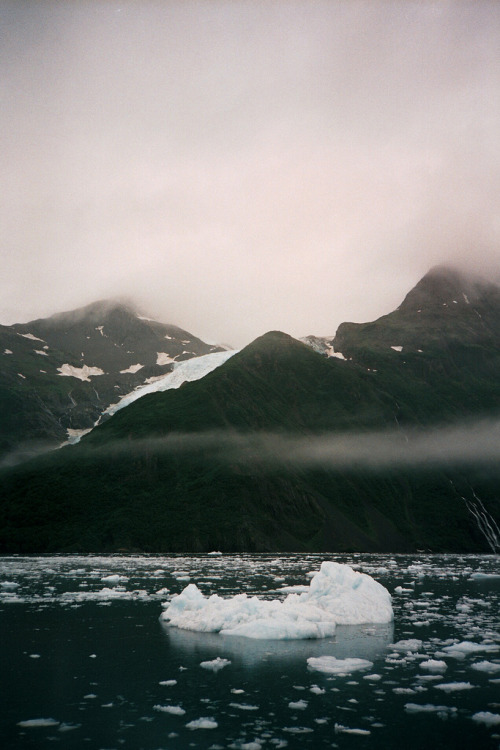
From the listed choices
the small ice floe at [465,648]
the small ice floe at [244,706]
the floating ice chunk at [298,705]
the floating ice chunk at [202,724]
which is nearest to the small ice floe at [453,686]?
the floating ice chunk at [298,705]

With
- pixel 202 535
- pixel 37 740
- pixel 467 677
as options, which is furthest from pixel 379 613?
pixel 202 535

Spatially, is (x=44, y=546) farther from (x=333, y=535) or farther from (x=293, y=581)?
(x=293, y=581)

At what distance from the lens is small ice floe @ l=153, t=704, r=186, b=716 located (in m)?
22.8

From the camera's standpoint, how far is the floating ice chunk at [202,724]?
21.1m

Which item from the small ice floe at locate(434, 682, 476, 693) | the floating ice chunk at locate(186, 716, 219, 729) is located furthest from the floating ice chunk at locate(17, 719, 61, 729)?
the small ice floe at locate(434, 682, 476, 693)

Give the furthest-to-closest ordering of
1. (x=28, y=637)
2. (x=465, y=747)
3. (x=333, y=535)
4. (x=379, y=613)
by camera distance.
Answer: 1. (x=333, y=535)
2. (x=379, y=613)
3. (x=28, y=637)
4. (x=465, y=747)

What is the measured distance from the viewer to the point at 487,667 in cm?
2983

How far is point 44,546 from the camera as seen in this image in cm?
17362

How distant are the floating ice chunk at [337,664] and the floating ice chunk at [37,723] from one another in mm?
13152

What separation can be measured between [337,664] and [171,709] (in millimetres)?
10381

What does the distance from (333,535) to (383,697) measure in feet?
569

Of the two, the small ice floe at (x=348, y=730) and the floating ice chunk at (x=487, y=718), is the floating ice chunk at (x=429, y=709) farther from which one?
the small ice floe at (x=348, y=730)

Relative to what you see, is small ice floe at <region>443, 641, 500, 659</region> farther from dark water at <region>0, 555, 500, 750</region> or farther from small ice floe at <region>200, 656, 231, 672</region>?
small ice floe at <region>200, 656, 231, 672</region>

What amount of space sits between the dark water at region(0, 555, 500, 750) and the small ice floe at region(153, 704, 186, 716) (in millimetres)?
43
